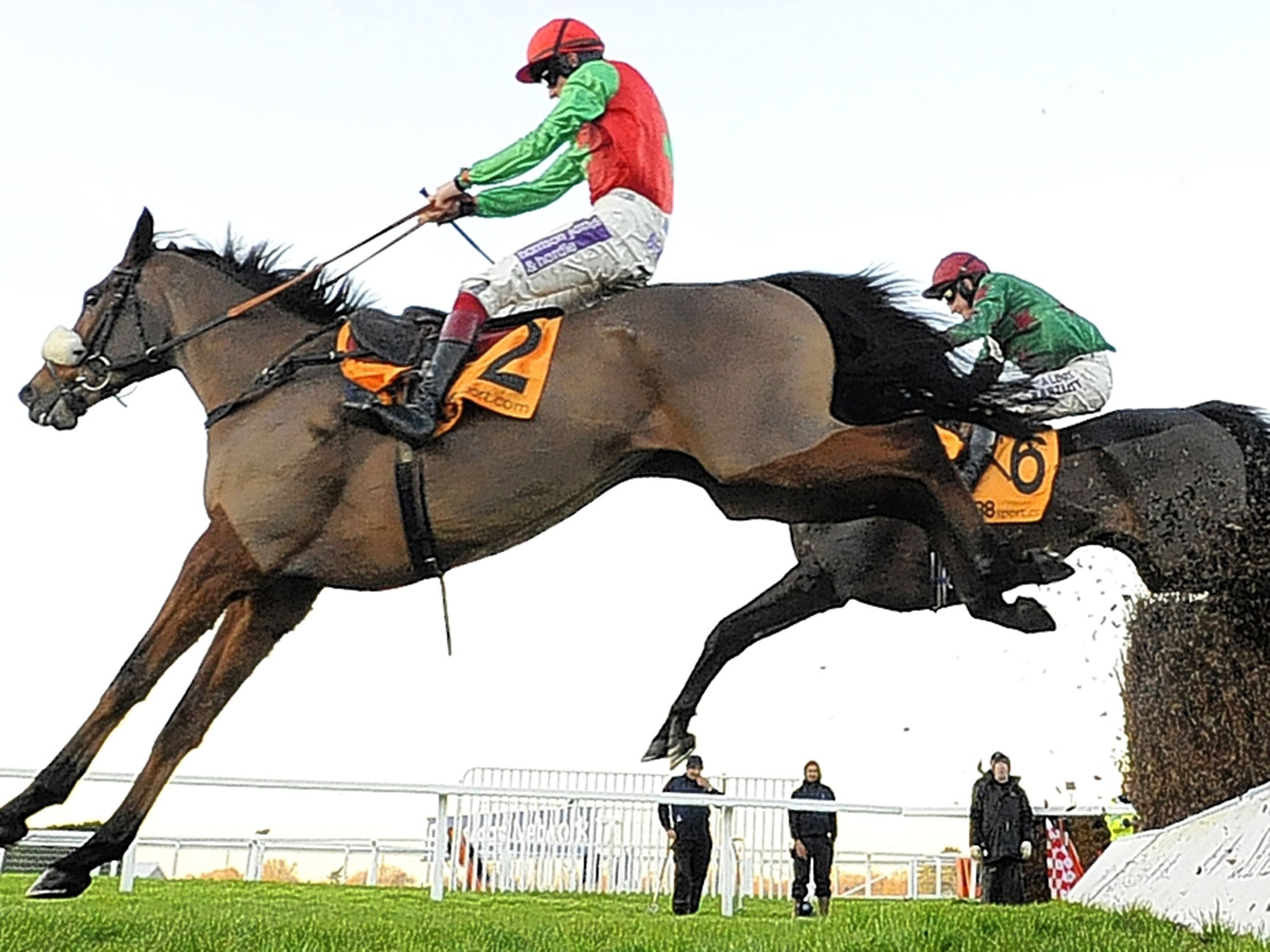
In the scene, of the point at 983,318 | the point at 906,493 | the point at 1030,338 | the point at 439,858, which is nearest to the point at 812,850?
the point at 439,858

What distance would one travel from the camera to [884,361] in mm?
4973

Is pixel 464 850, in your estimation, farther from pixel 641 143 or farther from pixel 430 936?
pixel 641 143

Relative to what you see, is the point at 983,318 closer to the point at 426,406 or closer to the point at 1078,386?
the point at 1078,386

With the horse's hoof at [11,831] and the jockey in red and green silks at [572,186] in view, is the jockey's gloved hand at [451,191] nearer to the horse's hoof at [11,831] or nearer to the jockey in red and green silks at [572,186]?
the jockey in red and green silks at [572,186]

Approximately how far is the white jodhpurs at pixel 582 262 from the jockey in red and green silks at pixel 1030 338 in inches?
62.6

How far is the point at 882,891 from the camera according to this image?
538 inches

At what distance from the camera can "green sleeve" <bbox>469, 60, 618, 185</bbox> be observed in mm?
4824

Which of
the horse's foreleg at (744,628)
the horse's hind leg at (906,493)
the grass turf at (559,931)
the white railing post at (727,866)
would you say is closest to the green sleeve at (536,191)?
the horse's hind leg at (906,493)

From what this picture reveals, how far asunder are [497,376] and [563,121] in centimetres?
91

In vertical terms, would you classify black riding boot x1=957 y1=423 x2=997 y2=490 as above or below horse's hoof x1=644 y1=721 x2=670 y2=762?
above

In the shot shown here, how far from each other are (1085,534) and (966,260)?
1416mm

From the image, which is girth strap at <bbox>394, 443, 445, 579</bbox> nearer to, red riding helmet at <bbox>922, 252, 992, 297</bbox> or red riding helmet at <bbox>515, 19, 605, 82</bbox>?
red riding helmet at <bbox>515, 19, 605, 82</bbox>

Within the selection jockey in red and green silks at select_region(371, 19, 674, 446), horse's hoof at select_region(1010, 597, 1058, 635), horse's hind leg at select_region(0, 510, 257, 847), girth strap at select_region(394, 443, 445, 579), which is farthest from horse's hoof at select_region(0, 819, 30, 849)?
horse's hoof at select_region(1010, 597, 1058, 635)

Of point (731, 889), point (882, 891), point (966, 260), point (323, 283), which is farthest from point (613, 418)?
point (882, 891)
